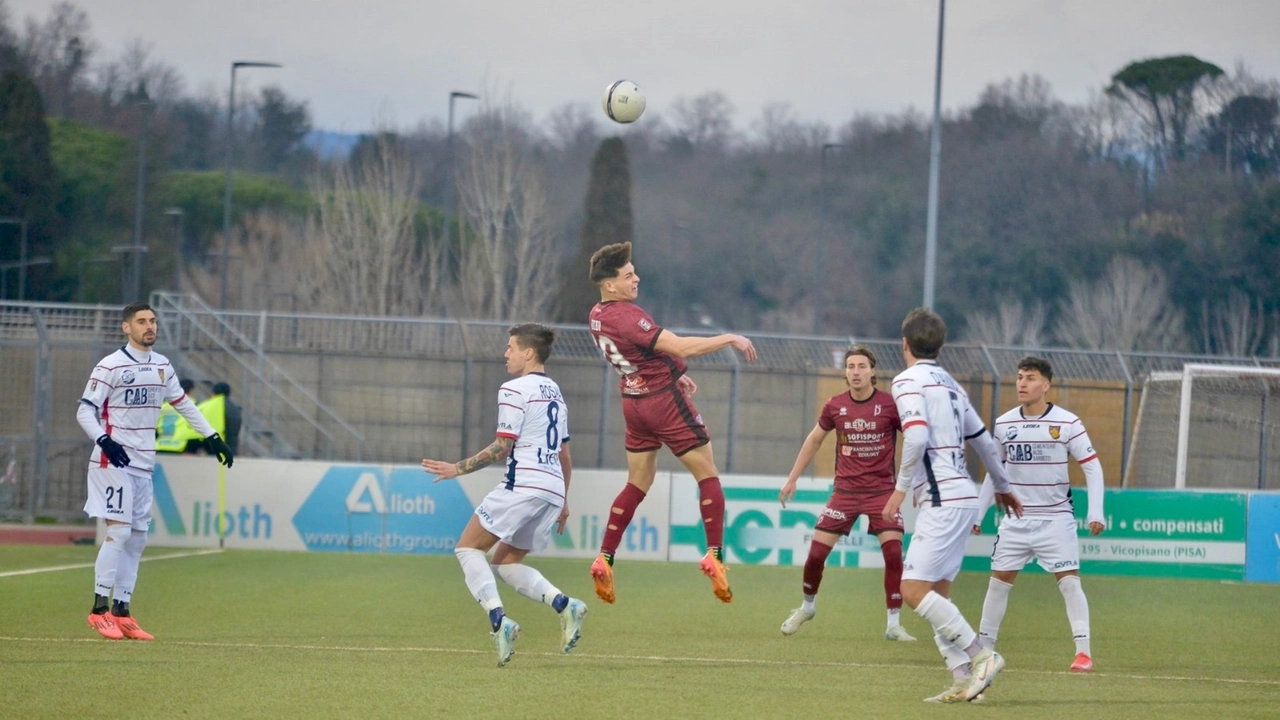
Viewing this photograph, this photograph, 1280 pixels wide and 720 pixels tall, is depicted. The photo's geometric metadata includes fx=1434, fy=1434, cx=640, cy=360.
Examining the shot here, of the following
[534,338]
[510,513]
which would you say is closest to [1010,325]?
[534,338]

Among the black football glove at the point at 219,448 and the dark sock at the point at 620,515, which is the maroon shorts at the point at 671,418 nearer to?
the dark sock at the point at 620,515

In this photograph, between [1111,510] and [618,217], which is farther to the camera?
[618,217]

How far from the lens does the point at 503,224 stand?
143 ft

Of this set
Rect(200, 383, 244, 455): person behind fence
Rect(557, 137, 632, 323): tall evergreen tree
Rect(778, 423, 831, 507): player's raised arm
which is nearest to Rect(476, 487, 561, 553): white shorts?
Rect(778, 423, 831, 507): player's raised arm

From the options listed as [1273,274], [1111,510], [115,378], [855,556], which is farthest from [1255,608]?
[1273,274]

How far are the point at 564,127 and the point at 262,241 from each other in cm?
1502

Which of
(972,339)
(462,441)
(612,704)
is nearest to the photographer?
(612,704)

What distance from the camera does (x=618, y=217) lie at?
155 ft

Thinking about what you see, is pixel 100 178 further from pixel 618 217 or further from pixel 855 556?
pixel 855 556

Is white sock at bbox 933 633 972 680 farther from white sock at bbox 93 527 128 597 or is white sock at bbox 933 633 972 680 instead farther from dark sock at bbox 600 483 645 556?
white sock at bbox 93 527 128 597

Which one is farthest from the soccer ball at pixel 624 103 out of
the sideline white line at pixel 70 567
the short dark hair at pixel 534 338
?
the sideline white line at pixel 70 567

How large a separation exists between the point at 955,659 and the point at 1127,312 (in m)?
44.2

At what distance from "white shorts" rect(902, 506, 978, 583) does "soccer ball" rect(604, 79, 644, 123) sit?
5064 mm

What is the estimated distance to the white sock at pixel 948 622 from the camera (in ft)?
24.7
